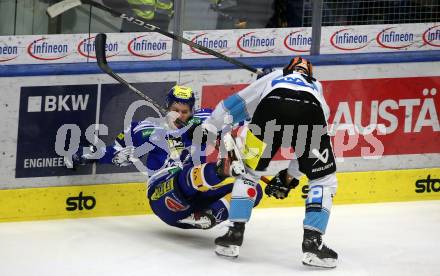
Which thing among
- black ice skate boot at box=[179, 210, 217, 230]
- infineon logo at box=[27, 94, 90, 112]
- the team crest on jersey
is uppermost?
infineon logo at box=[27, 94, 90, 112]

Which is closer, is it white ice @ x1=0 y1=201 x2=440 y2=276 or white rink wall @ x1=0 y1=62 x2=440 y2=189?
white ice @ x1=0 y1=201 x2=440 y2=276

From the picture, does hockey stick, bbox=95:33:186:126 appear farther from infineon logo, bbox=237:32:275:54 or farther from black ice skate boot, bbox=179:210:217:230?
infineon logo, bbox=237:32:275:54

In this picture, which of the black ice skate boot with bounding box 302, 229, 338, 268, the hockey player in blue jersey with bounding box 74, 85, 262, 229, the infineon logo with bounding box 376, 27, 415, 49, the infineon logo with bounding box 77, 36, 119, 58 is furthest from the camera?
the infineon logo with bounding box 376, 27, 415, 49

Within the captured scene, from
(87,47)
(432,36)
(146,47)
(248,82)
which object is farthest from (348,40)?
(87,47)

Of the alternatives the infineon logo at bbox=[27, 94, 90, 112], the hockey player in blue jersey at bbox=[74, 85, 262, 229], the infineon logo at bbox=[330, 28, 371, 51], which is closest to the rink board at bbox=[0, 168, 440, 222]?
the hockey player in blue jersey at bbox=[74, 85, 262, 229]

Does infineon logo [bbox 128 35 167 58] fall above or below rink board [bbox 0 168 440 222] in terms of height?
above

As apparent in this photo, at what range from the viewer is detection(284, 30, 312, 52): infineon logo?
25.7 feet

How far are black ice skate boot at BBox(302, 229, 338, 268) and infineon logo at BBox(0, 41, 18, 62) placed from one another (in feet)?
7.07

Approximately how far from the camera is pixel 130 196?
24.3ft

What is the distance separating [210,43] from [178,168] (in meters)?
1.23

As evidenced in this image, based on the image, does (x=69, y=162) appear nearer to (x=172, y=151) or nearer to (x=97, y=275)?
(x=172, y=151)

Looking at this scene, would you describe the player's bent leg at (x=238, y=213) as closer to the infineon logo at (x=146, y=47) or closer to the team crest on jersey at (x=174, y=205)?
the team crest on jersey at (x=174, y=205)

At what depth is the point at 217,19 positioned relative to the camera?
7.68 m

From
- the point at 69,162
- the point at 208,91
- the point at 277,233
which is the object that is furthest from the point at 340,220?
the point at 69,162
